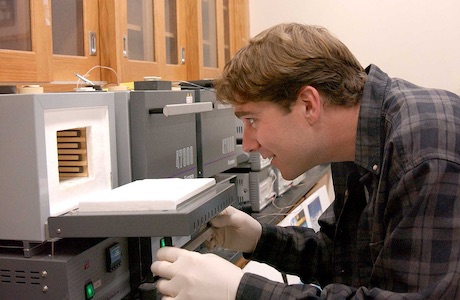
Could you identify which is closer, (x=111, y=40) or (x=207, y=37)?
(x=111, y=40)

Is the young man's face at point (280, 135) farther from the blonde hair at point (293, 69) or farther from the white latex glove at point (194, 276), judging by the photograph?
the white latex glove at point (194, 276)

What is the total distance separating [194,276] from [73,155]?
37 centimetres

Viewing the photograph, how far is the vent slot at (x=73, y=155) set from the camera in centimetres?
115

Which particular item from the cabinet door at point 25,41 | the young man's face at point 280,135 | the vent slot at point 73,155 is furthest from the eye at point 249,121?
the cabinet door at point 25,41

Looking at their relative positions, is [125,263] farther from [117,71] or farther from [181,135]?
[117,71]

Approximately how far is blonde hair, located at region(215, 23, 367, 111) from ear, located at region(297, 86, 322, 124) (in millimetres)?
13

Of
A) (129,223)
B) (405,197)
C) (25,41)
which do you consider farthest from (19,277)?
(25,41)

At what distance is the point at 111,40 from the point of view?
7.14ft

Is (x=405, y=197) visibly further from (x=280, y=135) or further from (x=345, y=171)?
(x=345, y=171)

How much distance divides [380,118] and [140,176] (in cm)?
53

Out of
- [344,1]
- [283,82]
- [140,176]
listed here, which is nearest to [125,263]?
[140,176]

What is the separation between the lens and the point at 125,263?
115cm

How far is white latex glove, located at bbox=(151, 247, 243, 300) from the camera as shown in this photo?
3.34 feet

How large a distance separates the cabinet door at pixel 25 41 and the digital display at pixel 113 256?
0.77m
